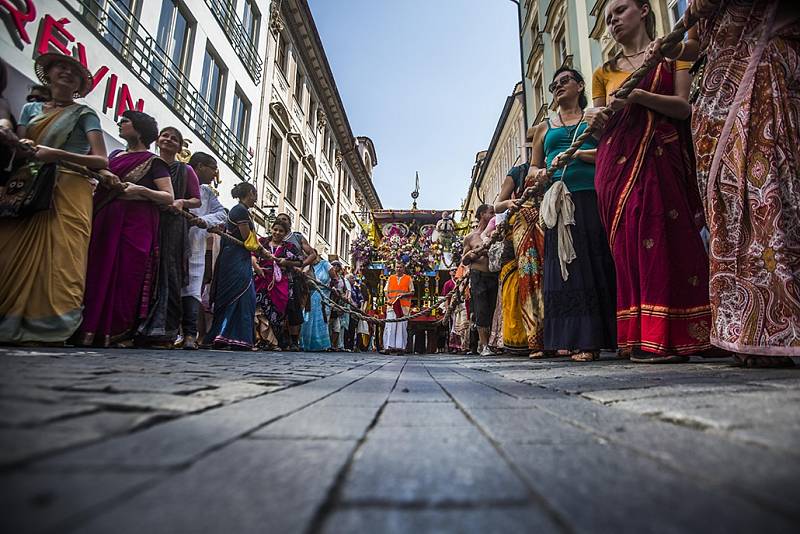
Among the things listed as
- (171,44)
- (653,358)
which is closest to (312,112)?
(171,44)

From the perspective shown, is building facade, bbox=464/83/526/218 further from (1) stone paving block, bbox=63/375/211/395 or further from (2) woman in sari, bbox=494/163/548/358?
(1) stone paving block, bbox=63/375/211/395

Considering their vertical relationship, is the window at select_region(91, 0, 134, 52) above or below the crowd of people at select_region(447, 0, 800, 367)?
above

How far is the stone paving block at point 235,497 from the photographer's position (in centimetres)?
33

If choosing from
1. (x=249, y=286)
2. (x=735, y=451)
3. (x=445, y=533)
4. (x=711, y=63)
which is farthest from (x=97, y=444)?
(x=249, y=286)

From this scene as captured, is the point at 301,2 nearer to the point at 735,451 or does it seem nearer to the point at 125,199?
the point at 125,199

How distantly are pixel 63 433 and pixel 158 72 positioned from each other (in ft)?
30.5

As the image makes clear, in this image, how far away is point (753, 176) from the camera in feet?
6.12

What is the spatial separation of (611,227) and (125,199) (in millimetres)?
3698

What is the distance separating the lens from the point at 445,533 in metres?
0.34

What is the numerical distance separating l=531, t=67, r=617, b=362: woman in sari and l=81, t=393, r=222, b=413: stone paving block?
2635 mm

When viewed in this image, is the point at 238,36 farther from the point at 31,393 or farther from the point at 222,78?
the point at 31,393

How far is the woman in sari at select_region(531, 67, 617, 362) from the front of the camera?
3035mm

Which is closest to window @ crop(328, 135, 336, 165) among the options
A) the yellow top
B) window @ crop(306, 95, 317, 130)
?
window @ crop(306, 95, 317, 130)

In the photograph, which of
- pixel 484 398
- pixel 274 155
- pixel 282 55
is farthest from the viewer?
pixel 282 55
